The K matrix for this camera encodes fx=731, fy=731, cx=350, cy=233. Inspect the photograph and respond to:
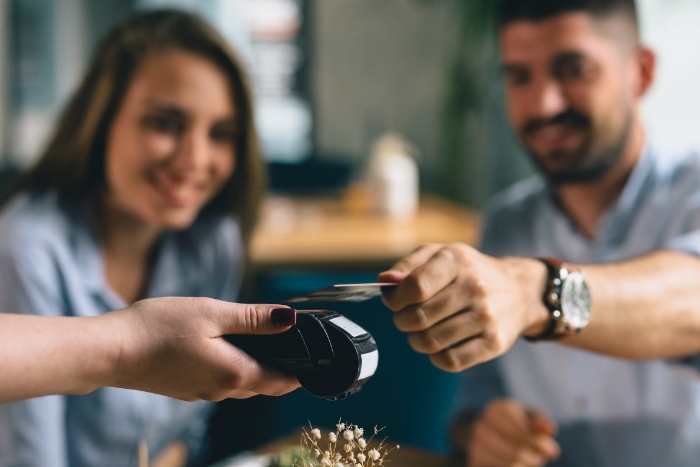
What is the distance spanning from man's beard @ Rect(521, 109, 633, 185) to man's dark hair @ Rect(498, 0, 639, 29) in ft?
0.52

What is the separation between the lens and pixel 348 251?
2.15 meters

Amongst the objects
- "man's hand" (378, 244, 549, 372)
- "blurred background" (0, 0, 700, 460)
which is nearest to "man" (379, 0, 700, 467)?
"man's hand" (378, 244, 549, 372)

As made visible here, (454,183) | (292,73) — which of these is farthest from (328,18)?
(454,183)

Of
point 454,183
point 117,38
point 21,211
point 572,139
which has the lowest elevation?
point 454,183

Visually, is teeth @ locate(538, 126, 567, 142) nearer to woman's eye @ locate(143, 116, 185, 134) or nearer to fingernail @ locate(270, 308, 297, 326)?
woman's eye @ locate(143, 116, 185, 134)

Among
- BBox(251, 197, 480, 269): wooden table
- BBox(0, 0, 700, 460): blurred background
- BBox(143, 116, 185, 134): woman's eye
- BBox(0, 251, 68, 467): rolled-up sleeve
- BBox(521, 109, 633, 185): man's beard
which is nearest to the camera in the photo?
BBox(0, 251, 68, 467): rolled-up sleeve

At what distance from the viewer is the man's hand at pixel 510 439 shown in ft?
3.42

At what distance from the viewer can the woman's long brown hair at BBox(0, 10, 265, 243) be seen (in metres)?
1.20

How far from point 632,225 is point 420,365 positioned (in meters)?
0.48

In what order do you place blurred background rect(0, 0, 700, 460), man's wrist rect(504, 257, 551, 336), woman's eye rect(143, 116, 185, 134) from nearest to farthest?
man's wrist rect(504, 257, 551, 336), woman's eye rect(143, 116, 185, 134), blurred background rect(0, 0, 700, 460)

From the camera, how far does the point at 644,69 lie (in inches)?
52.2

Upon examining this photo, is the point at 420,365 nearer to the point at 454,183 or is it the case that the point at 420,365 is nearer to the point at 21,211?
the point at 21,211

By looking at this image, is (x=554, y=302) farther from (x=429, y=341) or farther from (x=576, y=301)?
(x=429, y=341)

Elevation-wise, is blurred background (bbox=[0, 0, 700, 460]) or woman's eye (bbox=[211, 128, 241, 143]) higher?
woman's eye (bbox=[211, 128, 241, 143])
